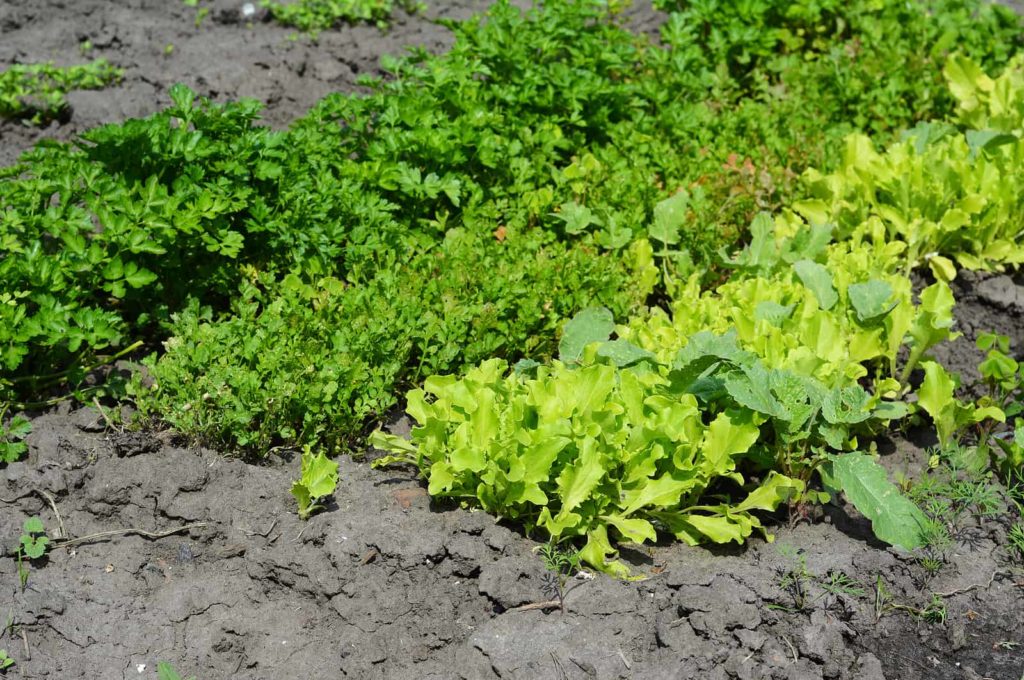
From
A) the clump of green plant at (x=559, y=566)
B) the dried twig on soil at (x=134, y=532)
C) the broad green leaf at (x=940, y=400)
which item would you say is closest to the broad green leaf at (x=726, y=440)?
the clump of green plant at (x=559, y=566)

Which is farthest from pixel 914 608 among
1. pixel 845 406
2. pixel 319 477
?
pixel 319 477

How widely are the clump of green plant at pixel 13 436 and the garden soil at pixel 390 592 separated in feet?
0.14

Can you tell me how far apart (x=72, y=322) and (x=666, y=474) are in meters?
2.16

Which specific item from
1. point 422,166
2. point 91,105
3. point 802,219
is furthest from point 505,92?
point 91,105

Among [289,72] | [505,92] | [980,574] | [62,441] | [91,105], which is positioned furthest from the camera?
[289,72]

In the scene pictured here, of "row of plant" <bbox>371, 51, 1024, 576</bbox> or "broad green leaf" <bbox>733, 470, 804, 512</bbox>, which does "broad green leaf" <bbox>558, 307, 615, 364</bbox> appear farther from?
"broad green leaf" <bbox>733, 470, 804, 512</bbox>

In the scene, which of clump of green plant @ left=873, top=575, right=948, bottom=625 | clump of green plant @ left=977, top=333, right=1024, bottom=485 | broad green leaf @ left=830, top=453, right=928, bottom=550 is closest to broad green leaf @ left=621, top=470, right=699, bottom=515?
broad green leaf @ left=830, top=453, right=928, bottom=550

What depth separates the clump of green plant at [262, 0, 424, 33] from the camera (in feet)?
22.0

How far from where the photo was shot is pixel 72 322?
160 inches

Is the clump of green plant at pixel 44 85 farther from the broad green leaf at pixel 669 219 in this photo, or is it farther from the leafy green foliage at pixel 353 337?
the broad green leaf at pixel 669 219

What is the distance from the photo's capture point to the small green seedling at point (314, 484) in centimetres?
364

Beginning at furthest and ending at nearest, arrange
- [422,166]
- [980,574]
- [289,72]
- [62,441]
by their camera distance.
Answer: [289,72], [422,166], [62,441], [980,574]

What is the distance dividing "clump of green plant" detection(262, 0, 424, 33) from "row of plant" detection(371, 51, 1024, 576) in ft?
9.10

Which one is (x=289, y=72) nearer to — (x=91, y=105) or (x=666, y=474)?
(x=91, y=105)
